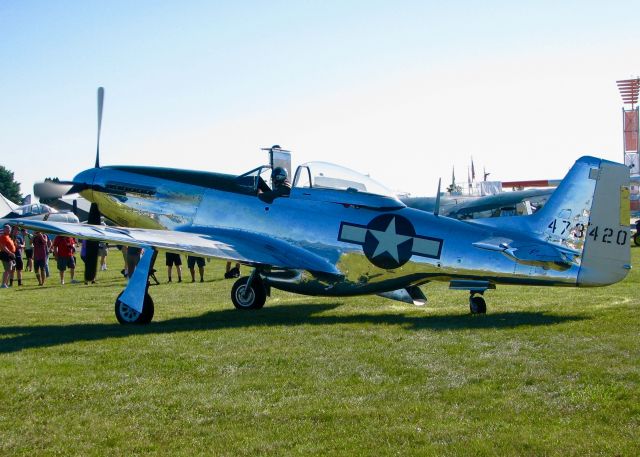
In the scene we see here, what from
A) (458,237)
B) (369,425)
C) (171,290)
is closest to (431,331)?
(458,237)

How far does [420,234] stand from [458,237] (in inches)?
19.9

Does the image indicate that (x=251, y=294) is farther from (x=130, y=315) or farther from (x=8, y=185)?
(x=8, y=185)

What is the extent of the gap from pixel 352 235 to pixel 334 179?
0.90 metres

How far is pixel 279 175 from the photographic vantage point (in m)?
11.3

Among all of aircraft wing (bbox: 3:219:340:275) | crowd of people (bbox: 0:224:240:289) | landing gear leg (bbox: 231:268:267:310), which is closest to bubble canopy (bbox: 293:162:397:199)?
aircraft wing (bbox: 3:219:340:275)

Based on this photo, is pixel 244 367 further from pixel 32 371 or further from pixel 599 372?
pixel 599 372

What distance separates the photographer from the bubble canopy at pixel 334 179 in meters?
10.7

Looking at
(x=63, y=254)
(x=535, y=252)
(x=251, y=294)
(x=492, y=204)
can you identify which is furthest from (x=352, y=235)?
(x=492, y=204)

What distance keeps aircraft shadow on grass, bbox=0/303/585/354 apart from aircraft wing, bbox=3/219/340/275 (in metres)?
0.77

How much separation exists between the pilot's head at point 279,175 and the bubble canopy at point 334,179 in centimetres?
32

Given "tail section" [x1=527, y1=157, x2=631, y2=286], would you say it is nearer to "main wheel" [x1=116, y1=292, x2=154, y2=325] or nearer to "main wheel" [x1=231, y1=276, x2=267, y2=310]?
"main wheel" [x1=231, y1=276, x2=267, y2=310]

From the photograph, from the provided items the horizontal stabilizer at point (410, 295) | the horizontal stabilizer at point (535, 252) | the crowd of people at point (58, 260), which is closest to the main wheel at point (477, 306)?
the horizontal stabilizer at point (410, 295)

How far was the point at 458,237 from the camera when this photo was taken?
9.83m

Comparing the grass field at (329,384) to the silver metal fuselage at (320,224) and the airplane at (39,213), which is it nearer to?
the silver metal fuselage at (320,224)
